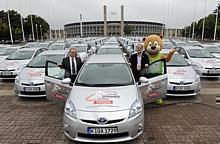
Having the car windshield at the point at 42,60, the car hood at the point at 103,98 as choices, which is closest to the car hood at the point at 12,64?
the car windshield at the point at 42,60

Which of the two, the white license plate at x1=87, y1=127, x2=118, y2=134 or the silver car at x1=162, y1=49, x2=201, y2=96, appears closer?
the white license plate at x1=87, y1=127, x2=118, y2=134

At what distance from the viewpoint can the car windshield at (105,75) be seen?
4707 mm

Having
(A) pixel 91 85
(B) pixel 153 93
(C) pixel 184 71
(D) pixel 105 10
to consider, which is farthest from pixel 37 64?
(D) pixel 105 10

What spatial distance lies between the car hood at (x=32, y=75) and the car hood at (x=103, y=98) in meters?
2.72

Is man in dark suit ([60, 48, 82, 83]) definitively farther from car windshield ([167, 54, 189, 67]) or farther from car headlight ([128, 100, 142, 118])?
car windshield ([167, 54, 189, 67])

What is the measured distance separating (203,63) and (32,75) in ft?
22.6

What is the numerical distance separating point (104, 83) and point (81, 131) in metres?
1.26

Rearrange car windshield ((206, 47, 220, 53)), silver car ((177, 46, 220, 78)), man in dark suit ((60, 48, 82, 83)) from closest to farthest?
man in dark suit ((60, 48, 82, 83))
silver car ((177, 46, 220, 78))
car windshield ((206, 47, 220, 53))

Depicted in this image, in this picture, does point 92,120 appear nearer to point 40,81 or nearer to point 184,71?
point 40,81

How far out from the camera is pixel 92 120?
3.73 meters

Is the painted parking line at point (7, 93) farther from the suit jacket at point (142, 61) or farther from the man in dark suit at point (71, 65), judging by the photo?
the suit jacket at point (142, 61)

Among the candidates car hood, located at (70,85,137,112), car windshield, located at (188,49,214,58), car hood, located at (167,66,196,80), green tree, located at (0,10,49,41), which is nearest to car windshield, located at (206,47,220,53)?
car windshield, located at (188,49,214,58)

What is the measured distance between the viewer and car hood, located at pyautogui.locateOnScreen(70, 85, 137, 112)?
3922mm


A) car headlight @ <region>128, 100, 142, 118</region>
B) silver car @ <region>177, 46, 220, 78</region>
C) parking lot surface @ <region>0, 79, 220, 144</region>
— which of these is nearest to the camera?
car headlight @ <region>128, 100, 142, 118</region>
